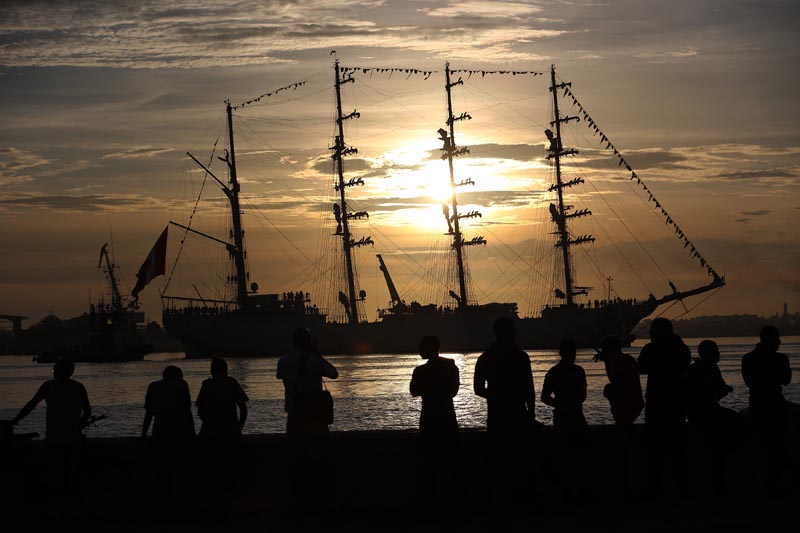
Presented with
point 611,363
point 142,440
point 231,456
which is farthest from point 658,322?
point 142,440

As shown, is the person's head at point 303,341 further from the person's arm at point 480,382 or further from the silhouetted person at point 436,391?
the person's arm at point 480,382

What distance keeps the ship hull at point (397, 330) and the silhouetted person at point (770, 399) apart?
119m

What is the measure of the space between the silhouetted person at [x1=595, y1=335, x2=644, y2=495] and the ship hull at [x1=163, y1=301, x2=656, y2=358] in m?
120

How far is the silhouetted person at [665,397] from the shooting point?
11945 millimetres

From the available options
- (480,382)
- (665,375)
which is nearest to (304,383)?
(480,382)

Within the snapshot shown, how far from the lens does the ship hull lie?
133750mm

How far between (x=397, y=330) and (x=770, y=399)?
420 ft

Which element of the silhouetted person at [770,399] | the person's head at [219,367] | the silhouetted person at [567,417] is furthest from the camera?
the silhouetted person at [770,399]

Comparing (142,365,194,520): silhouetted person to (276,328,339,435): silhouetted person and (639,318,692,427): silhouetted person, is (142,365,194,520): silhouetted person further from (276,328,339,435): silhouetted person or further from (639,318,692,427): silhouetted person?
(639,318,692,427): silhouetted person

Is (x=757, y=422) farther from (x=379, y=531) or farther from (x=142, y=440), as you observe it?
(x=142, y=440)

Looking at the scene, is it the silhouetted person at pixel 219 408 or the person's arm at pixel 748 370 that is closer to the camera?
the silhouetted person at pixel 219 408

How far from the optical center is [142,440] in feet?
40.7

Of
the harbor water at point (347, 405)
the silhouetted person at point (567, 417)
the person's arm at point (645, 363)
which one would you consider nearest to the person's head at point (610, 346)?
the person's arm at point (645, 363)

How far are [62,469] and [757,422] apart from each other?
7605mm
